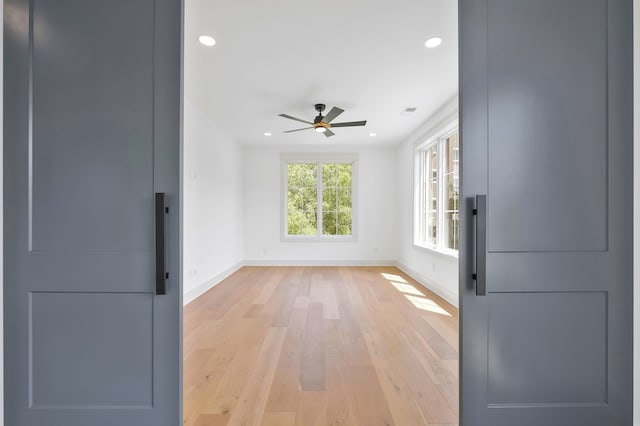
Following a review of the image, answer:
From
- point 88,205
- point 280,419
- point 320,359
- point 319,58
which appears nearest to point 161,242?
point 88,205

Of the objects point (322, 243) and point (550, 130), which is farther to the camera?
point (322, 243)

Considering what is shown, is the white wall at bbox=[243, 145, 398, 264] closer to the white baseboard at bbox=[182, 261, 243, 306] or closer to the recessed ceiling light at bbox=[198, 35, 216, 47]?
the white baseboard at bbox=[182, 261, 243, 306]

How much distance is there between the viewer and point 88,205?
4.56ft

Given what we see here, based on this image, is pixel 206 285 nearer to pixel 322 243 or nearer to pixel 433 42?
pixel 322 243

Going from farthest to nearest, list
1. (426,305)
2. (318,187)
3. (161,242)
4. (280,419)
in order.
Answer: (318,187)
(426,305)
(280,419)
(161,242)

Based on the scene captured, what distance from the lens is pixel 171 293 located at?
1366 millimetres

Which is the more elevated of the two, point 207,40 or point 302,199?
point 207,40

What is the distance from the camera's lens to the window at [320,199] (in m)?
6.89

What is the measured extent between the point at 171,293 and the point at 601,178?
2.02 meters

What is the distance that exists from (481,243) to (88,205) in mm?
1769

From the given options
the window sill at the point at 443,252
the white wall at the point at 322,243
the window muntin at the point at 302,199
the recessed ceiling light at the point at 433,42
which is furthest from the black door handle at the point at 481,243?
the window muntin at the point at 302,199

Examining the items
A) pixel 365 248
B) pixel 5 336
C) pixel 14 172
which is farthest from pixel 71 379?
pixel 365 248

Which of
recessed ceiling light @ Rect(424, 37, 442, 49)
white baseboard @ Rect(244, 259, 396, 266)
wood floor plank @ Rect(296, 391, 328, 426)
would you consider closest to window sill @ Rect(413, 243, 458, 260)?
white baseboard @ Rect(244, 259, 396, 266)

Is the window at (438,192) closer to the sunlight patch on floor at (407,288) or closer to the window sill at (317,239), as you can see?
the sunlight patch on floor at (407,288)
